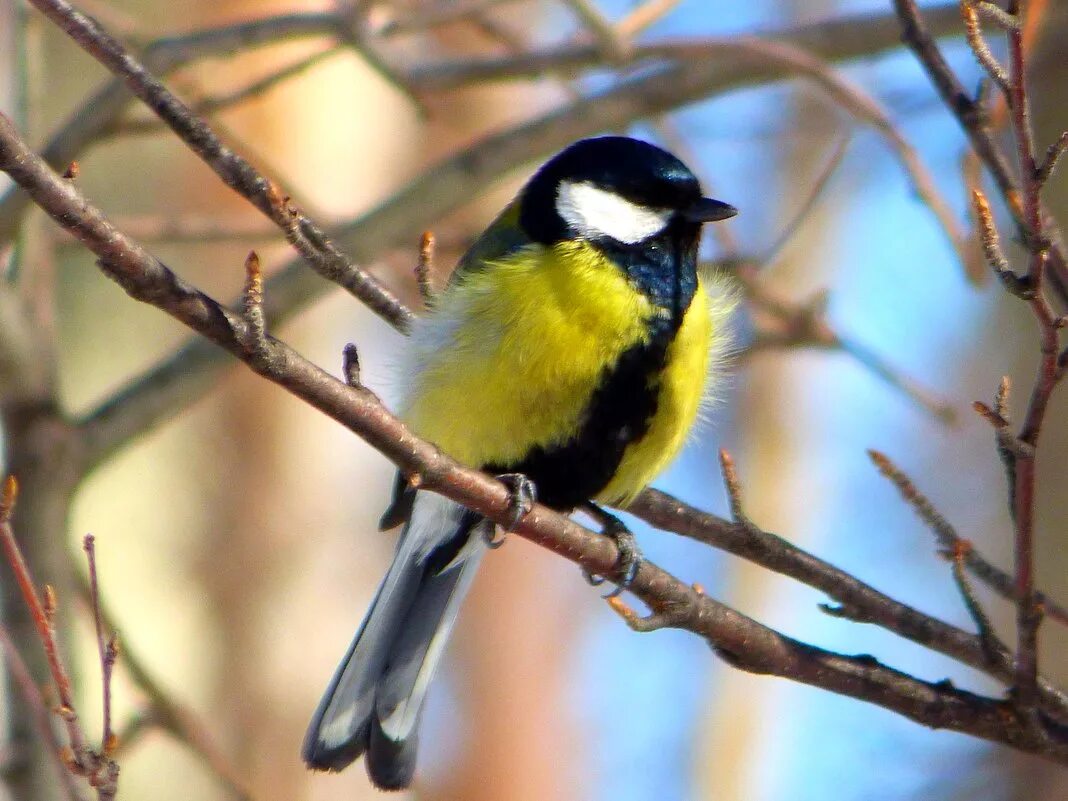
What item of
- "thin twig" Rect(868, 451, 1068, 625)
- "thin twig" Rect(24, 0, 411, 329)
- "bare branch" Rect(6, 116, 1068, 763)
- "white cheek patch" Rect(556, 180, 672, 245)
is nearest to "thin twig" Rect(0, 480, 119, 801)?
"bare branch" Rect(6, 116, 1068, 763)

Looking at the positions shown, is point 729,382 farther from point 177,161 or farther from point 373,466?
point 177,161

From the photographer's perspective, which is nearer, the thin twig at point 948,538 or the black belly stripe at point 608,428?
the thin twig at point 948,538

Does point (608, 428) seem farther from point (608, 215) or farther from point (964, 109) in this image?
point (964, 109)

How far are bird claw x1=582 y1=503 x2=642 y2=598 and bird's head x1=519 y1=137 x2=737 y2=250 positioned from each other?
660 mm

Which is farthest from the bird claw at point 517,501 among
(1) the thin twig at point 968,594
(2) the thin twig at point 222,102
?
(2) the thin twig at point 222,102

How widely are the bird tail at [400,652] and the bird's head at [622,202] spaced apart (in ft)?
2.41

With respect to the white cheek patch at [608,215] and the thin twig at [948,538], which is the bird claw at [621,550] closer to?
the thin twig at [948,538]

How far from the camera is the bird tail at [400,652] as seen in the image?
107 inches

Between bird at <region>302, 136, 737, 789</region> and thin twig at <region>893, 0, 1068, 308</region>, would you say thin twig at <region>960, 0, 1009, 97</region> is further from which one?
bird at <region>302, 136, 737, 789</region>

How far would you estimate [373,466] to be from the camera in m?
5.67

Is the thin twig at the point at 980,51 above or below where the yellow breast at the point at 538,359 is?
above

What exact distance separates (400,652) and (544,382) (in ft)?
2.55

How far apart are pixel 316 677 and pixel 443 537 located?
2.13m

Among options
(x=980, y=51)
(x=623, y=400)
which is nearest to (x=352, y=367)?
(x=623, y=400)
